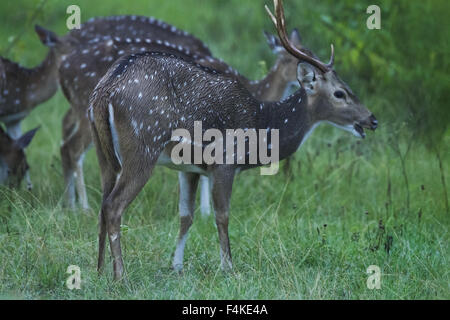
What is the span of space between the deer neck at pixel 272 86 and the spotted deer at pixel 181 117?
188 cm

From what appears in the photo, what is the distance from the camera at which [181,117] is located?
6.06 m

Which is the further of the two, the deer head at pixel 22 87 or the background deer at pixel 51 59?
the deer head at pixel 22 87

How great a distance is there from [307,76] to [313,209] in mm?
1509

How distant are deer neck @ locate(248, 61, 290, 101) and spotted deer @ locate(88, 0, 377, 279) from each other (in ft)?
6.18

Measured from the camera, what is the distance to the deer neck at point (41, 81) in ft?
29.8

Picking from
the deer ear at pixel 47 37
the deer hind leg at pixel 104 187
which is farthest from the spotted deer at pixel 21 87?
the deer hind leg at pixel 104 187

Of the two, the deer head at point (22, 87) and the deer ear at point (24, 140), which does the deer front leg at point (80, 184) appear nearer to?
the deer ear at point (24, 140)

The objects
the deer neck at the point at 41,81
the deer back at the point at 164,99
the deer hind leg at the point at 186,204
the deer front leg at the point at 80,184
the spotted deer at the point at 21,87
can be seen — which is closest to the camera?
the deer back at the point at 164,99

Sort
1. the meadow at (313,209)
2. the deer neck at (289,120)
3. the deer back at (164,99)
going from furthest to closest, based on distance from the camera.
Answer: the deer neck at (289,120) → the meadow at (313,209) → the deer back at (164,99)

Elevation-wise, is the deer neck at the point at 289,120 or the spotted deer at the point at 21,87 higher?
the spotted deer at the point at 21,87

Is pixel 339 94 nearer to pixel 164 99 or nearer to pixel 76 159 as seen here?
pixel 164 99

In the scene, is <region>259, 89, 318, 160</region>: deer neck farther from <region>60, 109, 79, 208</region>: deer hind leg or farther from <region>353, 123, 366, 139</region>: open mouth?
<region>60, 109, 79, 208</region>: deer hind leg
